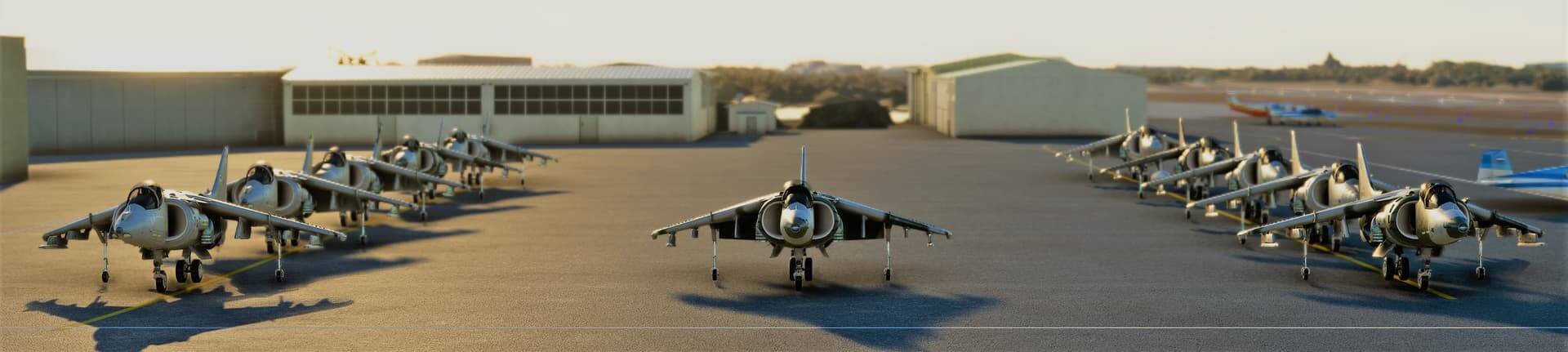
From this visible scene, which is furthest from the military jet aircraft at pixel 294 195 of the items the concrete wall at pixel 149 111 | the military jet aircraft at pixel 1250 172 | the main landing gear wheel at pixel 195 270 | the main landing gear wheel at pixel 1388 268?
the concrete wall at pixel 149 111

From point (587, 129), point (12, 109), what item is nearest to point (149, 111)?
point (587, 129)

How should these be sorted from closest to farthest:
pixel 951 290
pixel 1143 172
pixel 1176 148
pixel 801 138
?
pixel 951 290
pixel 1176 148
pixel 1143 172
pixel 801 138

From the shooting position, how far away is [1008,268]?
2714 cm

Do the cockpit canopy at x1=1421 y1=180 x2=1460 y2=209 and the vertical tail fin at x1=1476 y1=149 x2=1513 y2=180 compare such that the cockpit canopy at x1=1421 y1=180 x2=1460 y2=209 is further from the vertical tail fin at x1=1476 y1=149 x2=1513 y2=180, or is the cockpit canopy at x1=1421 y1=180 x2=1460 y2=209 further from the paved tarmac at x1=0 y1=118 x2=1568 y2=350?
the vertical tail fin at x1=1476 y1=149 x2=1513 y2=180

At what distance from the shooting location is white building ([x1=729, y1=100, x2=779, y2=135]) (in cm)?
9794

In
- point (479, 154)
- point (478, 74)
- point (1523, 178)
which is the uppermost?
point (478, 74)

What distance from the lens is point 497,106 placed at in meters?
84.1

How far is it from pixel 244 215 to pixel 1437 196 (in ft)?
66.0

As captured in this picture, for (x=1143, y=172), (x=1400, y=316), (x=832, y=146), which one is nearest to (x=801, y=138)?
(x=832, y=146)

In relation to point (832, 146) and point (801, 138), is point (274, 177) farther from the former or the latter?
point (801, 138)

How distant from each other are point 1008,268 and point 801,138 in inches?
2520

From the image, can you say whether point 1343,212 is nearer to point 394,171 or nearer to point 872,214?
point 872,214

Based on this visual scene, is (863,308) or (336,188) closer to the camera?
(863,308)

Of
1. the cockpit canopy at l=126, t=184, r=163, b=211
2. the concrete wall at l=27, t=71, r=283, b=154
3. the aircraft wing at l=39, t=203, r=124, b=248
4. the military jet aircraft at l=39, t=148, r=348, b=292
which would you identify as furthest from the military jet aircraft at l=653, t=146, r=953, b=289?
the concrete wall at l=27, t=71, r=283, b=154
